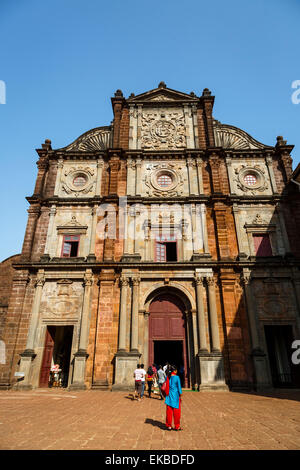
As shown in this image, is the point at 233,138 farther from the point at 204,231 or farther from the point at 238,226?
the point at 204,231

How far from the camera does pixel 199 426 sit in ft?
22.1

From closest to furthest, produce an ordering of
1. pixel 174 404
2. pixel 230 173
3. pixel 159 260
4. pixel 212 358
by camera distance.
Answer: pixel 174 404
pixel 212 358
pixel 159 260
pixel 230 173

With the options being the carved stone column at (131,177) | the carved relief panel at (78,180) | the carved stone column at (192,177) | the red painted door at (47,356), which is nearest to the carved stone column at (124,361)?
the red painted door at (47,356)

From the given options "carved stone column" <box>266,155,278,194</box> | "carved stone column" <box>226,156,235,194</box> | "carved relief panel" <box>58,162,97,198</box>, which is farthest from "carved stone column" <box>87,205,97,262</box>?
"carved stone column" <box>266,155,278,194</box>

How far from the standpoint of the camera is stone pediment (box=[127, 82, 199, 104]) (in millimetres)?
21906

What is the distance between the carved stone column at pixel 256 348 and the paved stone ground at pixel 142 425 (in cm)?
336

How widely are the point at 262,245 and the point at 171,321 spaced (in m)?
7.53

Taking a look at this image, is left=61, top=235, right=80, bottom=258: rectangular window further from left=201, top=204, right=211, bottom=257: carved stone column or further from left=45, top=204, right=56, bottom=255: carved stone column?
left=201, top=204, right=211, bottom=257: carved stone column

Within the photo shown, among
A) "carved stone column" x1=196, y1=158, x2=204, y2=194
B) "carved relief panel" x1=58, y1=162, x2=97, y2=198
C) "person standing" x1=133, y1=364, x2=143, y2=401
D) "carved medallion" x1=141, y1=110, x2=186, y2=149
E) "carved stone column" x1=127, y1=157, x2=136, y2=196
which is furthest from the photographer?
"carved medallion" x1=141, y1=110, x2=186, y2=149

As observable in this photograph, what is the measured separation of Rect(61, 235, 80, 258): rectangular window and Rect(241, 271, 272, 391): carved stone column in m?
10.7

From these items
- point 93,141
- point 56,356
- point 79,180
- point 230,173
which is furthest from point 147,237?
point 56,356

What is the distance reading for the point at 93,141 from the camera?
21.2 metres
